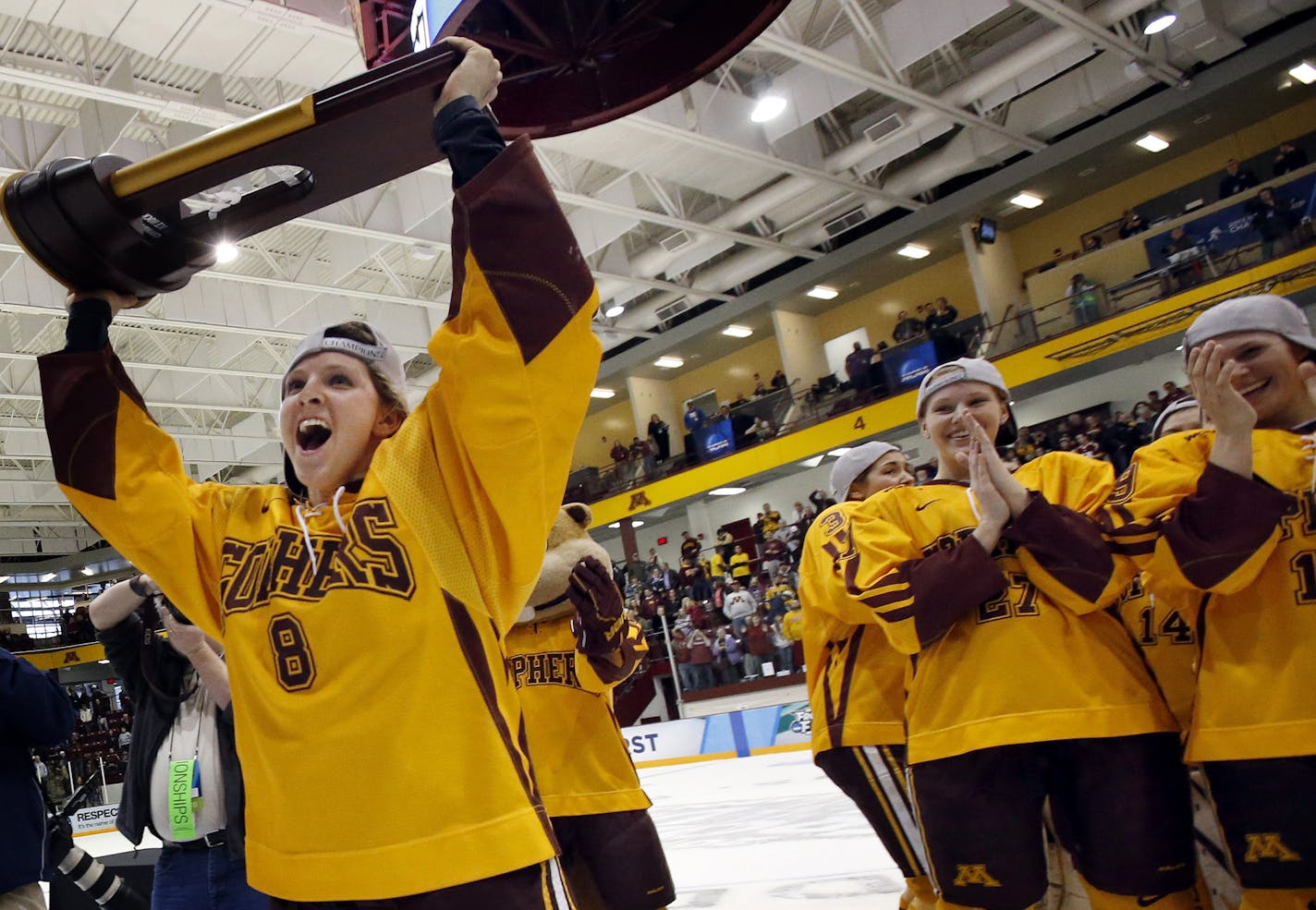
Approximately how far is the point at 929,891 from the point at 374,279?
57.8 feet

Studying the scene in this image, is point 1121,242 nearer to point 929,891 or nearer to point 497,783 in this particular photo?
point 929,891

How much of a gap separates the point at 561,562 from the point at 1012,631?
1458mm

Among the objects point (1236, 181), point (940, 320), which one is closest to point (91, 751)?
point (940, 320)

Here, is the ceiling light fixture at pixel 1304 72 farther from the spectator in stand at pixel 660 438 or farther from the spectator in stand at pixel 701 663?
the spectator in stand at pixel 660 438

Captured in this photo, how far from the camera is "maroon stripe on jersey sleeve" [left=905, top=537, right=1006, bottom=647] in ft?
7.71

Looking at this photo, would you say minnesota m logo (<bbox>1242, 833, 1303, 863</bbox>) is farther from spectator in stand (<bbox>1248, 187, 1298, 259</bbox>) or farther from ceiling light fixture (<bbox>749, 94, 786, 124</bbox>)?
spectator in stand (<bbox>1248, 187, 1298, 259</bbox>)

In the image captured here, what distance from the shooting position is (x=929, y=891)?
10.3 ft

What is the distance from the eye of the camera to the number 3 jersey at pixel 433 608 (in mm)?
1507

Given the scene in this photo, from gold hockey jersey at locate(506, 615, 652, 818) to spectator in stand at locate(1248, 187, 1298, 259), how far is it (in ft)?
47.5

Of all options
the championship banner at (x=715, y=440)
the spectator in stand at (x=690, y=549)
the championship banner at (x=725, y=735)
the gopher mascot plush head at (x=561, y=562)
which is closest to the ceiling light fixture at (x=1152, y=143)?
the championship banner at (x=715, y=440)

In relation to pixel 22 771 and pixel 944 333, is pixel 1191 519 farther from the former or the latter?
pixel 944 333

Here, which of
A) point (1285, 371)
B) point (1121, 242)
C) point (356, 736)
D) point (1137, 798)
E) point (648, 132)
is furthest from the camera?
point (1121, 242)

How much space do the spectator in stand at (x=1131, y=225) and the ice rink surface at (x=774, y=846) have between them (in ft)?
41.7

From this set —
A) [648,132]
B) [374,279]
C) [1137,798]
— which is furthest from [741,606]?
[1137,798]
